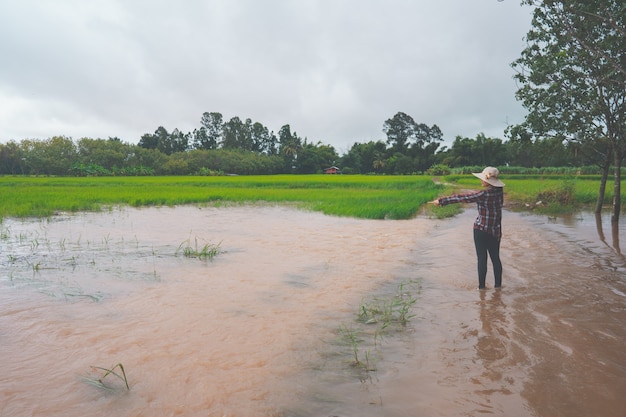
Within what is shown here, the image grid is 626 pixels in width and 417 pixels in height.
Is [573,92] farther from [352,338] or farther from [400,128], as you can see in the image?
[400,128]

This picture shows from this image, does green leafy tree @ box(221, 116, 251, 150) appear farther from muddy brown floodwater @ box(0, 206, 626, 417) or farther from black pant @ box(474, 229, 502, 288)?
black pant @ box(474, 229, 502, 288)

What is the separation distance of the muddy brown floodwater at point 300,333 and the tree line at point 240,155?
111 ft

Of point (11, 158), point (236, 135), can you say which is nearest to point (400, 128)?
point (236, 135)

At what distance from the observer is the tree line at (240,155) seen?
4906 cm

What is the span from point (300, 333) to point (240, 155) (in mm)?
57621

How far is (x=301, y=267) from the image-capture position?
20.1ft

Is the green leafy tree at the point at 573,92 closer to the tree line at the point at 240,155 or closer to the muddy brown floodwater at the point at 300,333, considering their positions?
the muddy brown floodwater at the point at 300,333

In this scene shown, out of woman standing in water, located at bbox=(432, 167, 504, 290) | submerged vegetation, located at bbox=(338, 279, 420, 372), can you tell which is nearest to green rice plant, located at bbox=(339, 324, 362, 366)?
submerged vegetation, located at bbox=(338, 279, 420, 372)

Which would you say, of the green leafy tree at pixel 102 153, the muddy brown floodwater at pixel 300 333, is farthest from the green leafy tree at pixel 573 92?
the green leafy tree at pixel 102 153

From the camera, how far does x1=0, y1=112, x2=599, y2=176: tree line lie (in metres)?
49.1

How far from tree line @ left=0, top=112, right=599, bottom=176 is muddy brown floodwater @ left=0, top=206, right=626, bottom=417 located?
3382 centimetres

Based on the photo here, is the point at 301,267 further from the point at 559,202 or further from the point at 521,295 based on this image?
the point at 559,202

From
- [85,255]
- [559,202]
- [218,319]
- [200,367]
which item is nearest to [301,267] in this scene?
[218,319]

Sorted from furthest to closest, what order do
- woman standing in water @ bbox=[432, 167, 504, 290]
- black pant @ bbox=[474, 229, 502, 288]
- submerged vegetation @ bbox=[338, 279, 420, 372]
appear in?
1. black pant @ bbox=[474, 229, 502, 288]
2. woman standing in water @ bbox=[432, 167, 504, 290]
3. submerged vegetation @ bbox=[338, 279, 420, 372]
